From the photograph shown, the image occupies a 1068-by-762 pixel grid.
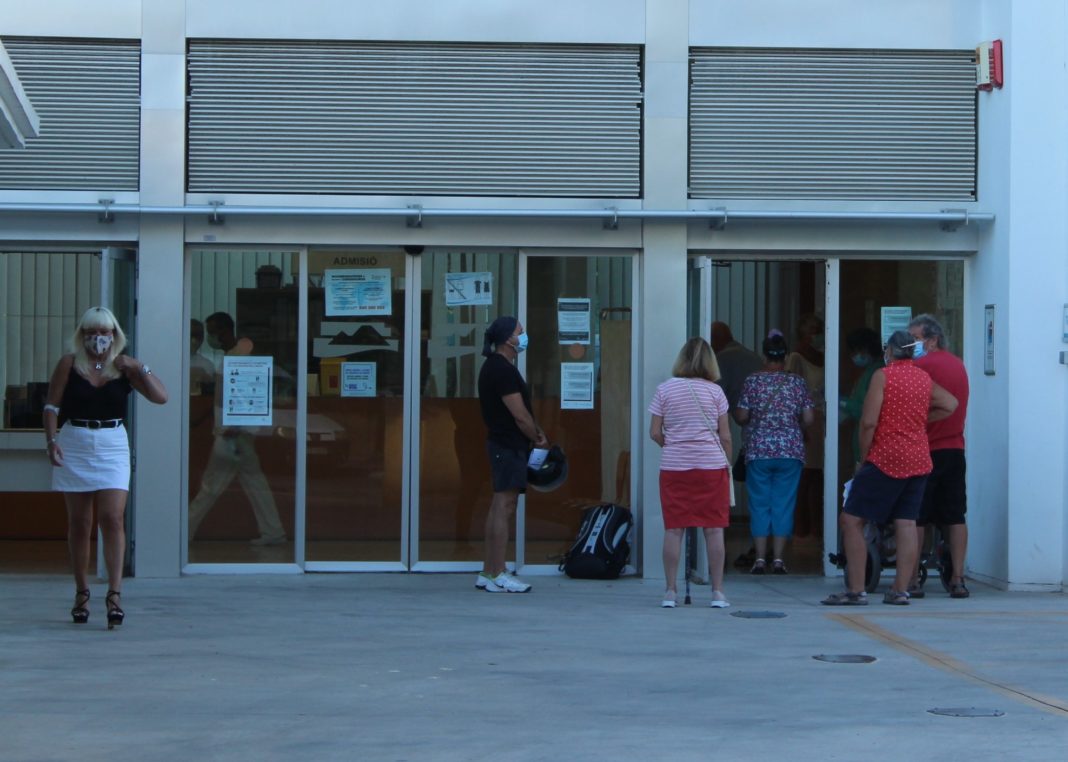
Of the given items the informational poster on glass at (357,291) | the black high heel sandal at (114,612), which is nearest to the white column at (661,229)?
the informational poster on glass at (357,291)

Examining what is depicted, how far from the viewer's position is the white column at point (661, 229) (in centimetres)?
1080

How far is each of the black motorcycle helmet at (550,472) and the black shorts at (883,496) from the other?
1922mm

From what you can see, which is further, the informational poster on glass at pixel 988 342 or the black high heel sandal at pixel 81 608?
the informational poster on glass at pixel 988 342

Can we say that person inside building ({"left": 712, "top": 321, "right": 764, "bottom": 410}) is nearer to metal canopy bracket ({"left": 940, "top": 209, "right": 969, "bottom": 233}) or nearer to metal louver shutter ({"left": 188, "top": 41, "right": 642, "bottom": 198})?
metal louver shutter ({"left": 188, "top": 41, "right": 642, "bottom": 198})

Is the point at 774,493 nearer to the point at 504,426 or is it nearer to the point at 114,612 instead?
the point at 504,426

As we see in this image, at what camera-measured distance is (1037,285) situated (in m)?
10.6

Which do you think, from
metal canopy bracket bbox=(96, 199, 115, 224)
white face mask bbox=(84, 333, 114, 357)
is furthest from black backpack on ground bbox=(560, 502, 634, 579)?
metal canopy bracket bbox=(96, 199, 115, 224)

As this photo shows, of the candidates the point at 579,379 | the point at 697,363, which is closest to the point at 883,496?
the point at 697,363

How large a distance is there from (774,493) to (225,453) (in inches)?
158

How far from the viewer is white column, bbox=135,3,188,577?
10.6 meters

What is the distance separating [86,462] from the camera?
8477mm

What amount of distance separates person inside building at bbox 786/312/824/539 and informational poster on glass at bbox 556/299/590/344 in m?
1.64

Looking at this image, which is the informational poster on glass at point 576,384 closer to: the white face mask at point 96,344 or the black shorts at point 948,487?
the black shorts at point 948,487

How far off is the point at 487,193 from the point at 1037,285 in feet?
12.8
